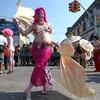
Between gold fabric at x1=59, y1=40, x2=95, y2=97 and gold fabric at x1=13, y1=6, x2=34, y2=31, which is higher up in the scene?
gold fabric at x1=13, y1=6, x2=34, y2=31

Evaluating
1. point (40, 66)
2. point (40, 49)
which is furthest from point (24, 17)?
point (40, 66)

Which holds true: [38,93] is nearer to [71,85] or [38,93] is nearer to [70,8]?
[71,85]

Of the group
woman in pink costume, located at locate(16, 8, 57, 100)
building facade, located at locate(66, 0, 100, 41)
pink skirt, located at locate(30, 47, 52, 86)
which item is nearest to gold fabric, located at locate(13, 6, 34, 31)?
woman in pink costume, located at locate(16, 8, 57, 100)

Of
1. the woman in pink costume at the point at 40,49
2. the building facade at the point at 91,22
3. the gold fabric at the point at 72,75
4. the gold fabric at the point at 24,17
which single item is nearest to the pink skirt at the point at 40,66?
the woman in pink costume at the point at 40,49

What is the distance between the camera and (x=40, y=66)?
27.6 feet

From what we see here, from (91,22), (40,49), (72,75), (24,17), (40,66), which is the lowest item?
(72,75)

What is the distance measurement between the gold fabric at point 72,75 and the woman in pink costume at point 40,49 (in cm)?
34

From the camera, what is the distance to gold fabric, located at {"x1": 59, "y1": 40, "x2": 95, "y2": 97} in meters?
8.16

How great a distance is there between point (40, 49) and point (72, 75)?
33.9 inches

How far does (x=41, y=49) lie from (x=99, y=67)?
986 centimetres

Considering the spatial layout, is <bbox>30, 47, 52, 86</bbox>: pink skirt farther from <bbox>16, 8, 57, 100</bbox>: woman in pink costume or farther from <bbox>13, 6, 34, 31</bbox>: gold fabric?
<bbox>13, 6, 34, 31</bbox>: gold fabric

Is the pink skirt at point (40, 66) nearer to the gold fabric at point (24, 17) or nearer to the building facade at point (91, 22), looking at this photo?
the gold fabric at point (24, 17)

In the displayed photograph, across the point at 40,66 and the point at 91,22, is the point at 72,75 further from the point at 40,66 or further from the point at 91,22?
the point at 91,22

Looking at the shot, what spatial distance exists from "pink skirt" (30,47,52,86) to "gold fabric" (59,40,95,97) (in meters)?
0.42
